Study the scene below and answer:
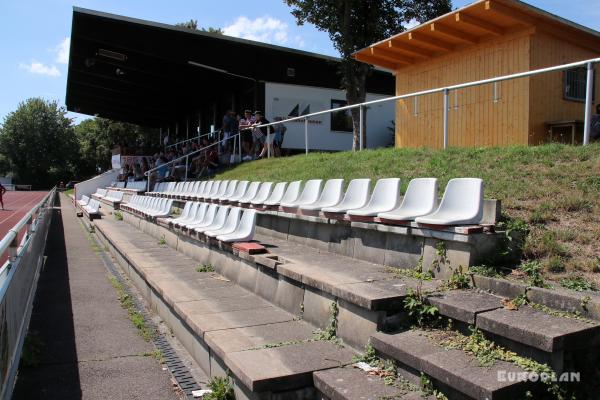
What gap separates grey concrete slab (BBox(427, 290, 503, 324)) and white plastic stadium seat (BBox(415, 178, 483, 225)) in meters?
0.66

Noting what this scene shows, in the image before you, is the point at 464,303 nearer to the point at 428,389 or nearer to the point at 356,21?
the point at 428,389

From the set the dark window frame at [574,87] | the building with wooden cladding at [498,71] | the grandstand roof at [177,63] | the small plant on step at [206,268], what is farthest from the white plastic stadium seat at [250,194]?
the grandstand roof at [177,63]

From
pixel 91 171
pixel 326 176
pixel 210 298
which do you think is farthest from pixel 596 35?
pixel 91 171

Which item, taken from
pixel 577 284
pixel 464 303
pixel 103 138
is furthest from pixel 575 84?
pixel 103 138

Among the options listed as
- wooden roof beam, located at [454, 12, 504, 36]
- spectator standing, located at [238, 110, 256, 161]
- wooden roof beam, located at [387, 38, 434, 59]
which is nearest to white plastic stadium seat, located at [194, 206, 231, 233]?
wooden roof beam, located at [454, 12, 504, 36]

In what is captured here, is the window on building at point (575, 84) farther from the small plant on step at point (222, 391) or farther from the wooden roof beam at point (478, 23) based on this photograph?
the small plant on step at point (222, 391)

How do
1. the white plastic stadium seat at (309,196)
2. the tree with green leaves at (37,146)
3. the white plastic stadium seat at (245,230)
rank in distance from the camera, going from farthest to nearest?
the tree with green leaves at (37,146) → the white plastic stadium seat at (309,196) → the white plastic stadium seat at (245,230)

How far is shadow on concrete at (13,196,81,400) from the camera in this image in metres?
3.77

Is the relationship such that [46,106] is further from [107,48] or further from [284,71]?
[284,71]

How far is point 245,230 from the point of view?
5887 mm

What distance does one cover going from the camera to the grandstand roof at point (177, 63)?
17609 millimetres

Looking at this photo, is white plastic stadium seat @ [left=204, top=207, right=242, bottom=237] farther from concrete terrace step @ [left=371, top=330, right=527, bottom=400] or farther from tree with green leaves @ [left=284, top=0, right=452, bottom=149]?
tree with green leaves @ [left=284, top=0, right=452, bottom=149]

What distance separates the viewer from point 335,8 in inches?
633

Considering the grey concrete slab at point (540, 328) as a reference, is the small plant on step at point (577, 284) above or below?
above
